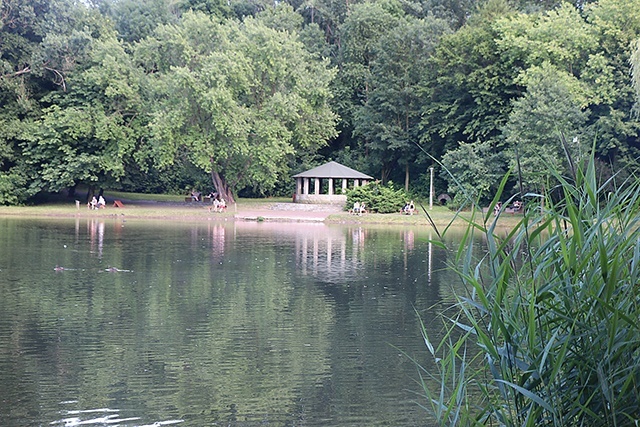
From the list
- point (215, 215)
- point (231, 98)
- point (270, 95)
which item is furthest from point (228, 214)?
point (270, 95)

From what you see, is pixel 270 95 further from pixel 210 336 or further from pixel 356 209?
pixel 210 336

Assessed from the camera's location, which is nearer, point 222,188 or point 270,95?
point 222,188

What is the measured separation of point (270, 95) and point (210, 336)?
128ft

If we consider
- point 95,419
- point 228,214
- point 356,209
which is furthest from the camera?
point 356,209

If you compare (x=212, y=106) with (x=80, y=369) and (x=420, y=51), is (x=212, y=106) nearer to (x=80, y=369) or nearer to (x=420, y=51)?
(x=420, y=51)

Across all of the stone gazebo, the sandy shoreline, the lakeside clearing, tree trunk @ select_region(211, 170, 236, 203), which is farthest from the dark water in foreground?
the stone gazebo

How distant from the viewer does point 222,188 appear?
4994 cm

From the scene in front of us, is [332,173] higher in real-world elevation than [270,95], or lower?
lower

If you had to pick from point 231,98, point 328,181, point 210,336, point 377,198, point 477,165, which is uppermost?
point 231,98

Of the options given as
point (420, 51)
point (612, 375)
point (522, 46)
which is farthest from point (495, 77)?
point (612, 375)

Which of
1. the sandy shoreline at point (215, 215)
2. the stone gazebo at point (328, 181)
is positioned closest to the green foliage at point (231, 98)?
the stone gazebo at point (328, 181)

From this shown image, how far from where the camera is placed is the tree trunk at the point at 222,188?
49331 mm

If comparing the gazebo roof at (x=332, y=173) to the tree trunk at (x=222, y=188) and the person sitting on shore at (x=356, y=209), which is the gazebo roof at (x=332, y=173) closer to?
the tree trunk at (x=222, y=188)

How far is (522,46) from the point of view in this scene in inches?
1759
